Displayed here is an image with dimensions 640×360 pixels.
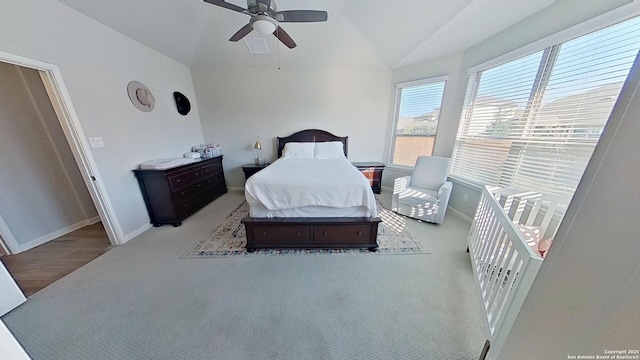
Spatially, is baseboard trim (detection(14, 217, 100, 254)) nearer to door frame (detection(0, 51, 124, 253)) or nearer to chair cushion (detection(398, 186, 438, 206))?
door frame (detection(0, 51, 124, 253))

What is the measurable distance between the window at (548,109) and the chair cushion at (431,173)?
0.36 meters

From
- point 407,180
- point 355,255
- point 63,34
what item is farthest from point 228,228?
point 407,180

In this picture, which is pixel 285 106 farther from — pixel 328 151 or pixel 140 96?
pixel 140 96

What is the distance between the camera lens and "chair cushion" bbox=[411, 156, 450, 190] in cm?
300

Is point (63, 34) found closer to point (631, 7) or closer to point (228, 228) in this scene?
point (228, 228)

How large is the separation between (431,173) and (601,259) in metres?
2.84

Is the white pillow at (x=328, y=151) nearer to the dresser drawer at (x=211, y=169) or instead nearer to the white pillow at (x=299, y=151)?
the white pillow at (x=299, y=151)

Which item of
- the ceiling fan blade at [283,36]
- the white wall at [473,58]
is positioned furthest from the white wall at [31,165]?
the white wall at [473,58]

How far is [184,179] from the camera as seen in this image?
2957mm

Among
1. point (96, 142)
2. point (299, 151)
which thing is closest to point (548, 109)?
point (299, 151)

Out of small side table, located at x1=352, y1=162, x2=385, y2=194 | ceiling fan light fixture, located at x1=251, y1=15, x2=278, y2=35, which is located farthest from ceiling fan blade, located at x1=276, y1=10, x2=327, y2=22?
small side table, located at x1=352, y1=162, x2=385, y2=194

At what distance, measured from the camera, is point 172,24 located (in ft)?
8.79

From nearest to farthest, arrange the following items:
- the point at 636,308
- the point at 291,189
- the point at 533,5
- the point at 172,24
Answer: the point at 636,308 < the point at 533,5 < the point at 291,189 < the point at 172,24

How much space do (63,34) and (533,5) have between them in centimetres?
484
